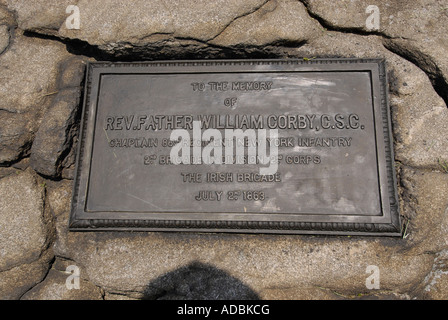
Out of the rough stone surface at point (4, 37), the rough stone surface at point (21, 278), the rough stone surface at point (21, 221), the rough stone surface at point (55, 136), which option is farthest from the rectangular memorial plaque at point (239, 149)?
the rough stone surface at point (4, 37)

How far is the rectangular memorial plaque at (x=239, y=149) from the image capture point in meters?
2.32

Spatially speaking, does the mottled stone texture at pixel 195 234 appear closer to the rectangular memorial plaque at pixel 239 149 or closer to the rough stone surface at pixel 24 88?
the rough stone surface at pixel 24 88

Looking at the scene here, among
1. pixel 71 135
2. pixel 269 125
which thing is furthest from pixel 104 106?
pixel 269 125

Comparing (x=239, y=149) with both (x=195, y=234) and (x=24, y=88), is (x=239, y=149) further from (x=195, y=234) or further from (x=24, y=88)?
(x=24, y=88)

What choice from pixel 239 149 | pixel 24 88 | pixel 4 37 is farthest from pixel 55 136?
pixel 239 149

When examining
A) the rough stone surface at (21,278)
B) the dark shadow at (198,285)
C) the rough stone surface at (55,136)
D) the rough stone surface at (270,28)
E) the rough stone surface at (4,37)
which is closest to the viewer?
the dark shadow at (198,285)

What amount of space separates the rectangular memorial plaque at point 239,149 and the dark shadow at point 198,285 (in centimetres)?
31

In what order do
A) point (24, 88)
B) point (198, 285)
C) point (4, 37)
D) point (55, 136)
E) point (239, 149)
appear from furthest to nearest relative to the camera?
point (4, 37) → point (24, 88) → point (55, 136) → point (239, 149) → point (198, 285)

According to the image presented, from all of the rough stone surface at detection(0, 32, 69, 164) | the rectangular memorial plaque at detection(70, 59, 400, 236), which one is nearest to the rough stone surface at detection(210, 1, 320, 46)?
the rectangular memorial plaque at detection(70, 59, 400, 236)

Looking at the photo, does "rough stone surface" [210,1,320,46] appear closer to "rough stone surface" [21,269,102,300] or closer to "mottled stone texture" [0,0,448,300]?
"mottled stone texture" [0,0,448,300]

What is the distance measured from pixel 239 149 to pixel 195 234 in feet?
2.33

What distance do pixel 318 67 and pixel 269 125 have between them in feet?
2.04

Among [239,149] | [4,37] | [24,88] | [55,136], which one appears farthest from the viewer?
[4,37]

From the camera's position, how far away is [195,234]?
2400 millimetres
